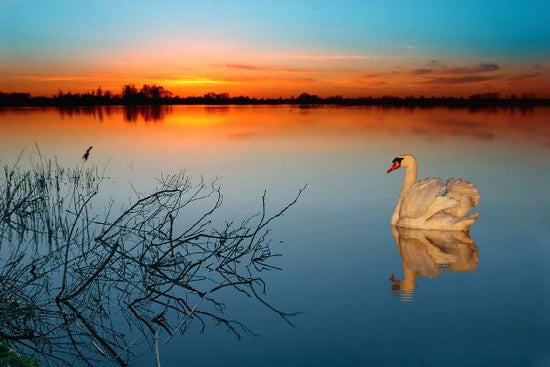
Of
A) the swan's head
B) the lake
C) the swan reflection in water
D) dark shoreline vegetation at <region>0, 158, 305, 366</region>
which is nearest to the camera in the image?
dark shoreline vegetation at <region>0, 158, 305, 366</region>

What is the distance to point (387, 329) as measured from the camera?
21.0ft

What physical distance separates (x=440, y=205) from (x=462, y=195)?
385 mm

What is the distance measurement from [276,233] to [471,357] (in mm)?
4801

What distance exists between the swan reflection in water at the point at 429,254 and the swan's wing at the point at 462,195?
14.4 inches

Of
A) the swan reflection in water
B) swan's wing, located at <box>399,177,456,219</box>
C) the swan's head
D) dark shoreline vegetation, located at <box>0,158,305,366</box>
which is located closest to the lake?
the swan reflection in water

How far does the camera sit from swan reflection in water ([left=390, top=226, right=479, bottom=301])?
8.14 meters

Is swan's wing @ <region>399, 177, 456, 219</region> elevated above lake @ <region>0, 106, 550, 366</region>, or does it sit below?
above

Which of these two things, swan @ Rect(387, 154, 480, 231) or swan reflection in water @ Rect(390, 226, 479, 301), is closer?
swan reflection in water @ Rect(390, 226, 479, 301)

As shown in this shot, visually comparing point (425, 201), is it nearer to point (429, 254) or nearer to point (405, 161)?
point (429, 254)

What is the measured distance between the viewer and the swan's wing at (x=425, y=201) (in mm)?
10336

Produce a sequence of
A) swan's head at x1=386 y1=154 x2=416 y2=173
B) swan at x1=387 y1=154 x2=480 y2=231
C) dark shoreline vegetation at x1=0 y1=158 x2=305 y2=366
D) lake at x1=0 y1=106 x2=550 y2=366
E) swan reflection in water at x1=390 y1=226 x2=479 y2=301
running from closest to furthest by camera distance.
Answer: dark shoreline vegetation at x1=0 y1=158 x2=305 y2=366
lake at x1=0 y1=106 x2=550 y2=366
swan reflection in water at x1=390 y1=226 x2=479 y2=301
swan at x1=387 y1=154 x2=480 y2=231
swan's head at x1=386 y1=154 x2=416 y2=173

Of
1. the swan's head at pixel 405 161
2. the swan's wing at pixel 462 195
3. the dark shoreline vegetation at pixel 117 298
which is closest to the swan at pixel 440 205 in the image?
the swan's wing at pixel 462 195

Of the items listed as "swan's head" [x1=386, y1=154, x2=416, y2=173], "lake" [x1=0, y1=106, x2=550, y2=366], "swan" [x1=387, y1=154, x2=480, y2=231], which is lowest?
"lake" [x1=0, y1=106, x2=550, y2=366]

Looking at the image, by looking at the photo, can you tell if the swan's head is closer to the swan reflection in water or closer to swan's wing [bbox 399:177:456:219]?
swan's wing [bbox 399:177:456:219]
